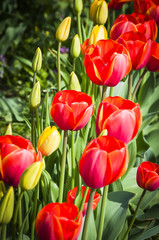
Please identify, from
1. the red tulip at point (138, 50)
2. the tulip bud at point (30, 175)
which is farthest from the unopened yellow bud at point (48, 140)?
the red tulip at point (138, 50)

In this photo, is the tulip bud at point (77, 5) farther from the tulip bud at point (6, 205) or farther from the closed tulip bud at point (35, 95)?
the tulip bud at point (6, 205)

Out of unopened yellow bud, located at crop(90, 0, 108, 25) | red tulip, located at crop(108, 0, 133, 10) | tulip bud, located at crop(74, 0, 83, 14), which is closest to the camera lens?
unopened yellow bud, located at crop(90, 0, 108, 25)

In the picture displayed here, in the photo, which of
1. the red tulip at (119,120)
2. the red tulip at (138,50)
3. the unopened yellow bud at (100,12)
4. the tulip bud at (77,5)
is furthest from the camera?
the tulip bud at (77,5)

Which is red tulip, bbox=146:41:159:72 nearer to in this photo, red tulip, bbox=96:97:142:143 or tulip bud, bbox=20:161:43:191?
red tulip, bbox=96:97:142:143

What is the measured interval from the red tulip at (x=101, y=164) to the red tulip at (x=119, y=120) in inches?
2.9

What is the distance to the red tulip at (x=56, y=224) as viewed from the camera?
555 millimetres

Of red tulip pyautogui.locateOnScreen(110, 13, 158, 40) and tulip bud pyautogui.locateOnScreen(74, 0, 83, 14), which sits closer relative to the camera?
red tulip pyautogui.locateOnScreen(110, 13, 158, 40)

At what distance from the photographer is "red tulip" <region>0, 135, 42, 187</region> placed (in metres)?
0.59

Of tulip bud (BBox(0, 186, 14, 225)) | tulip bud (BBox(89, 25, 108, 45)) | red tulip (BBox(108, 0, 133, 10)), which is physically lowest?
tulip bud (BBox(0, 186, 14, 225))

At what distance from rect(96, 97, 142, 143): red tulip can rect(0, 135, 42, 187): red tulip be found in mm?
145

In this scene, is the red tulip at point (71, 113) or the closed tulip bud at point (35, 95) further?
the closed tulip bud at point (35, 95)

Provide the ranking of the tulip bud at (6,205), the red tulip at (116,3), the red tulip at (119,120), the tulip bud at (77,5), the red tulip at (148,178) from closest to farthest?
the tulip bud at (6,205) < the red tulip at (119,120) < the red tulip at (148,178) < the tulip bud at (77,5) < the red tulip at (116,3)

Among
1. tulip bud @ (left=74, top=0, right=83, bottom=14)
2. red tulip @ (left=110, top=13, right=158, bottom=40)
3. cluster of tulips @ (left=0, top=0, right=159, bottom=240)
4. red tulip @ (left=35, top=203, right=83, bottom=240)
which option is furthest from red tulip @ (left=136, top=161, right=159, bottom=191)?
tulip bud @ (left=74, top=0, right=83, bottom=14)

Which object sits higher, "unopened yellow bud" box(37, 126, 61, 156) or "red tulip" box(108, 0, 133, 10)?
"red tulip" box(108, 0, 133, 10)
